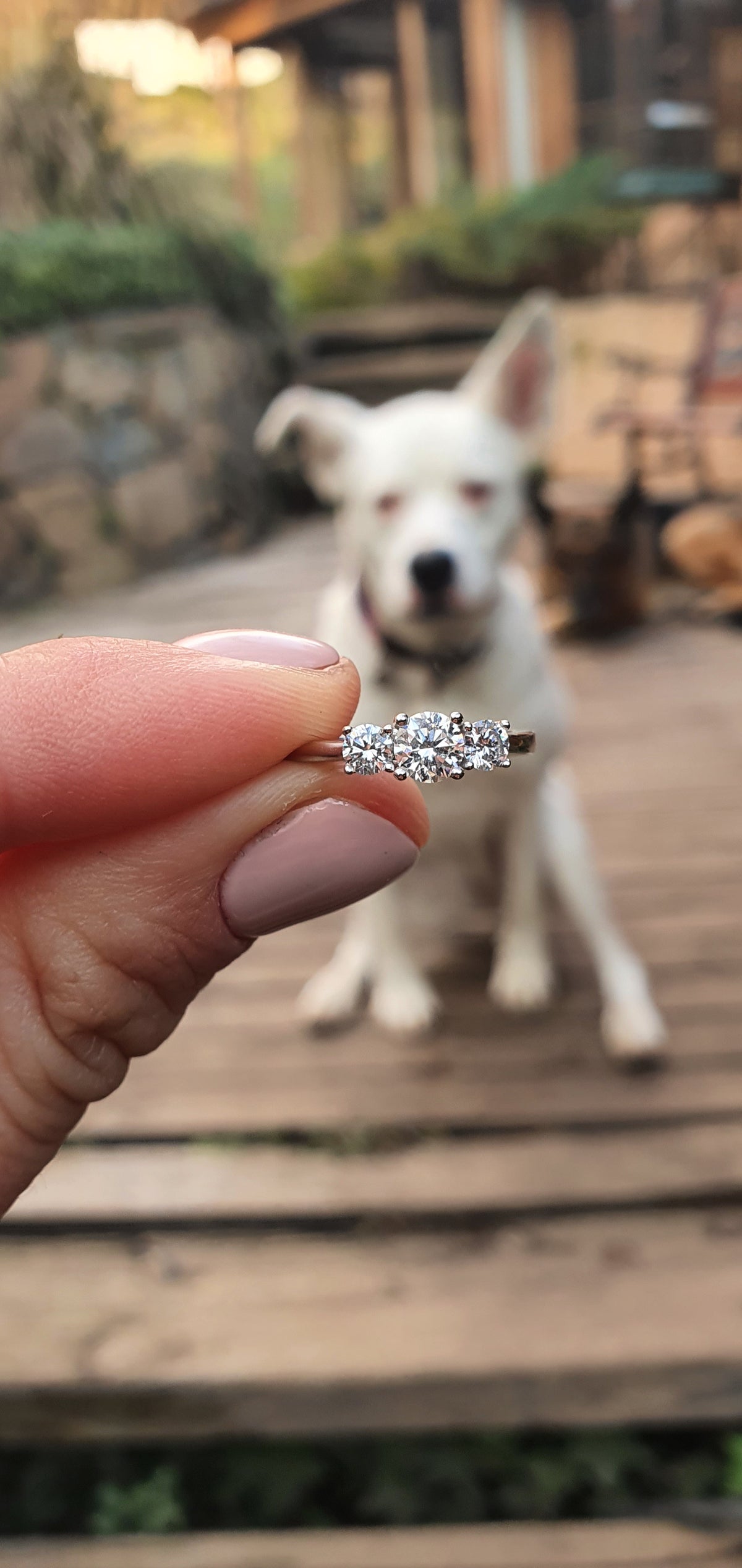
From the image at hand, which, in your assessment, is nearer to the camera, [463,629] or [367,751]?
[367,751]

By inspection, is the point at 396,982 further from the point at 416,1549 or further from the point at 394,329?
the point at 394,329

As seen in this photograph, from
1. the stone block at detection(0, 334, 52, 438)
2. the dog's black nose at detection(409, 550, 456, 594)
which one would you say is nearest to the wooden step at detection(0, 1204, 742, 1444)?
the dog's black nose at detection(409, 550, 456, 594)

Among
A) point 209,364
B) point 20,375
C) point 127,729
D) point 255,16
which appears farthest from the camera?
point 255,16

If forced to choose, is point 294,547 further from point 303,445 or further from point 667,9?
point 667,9

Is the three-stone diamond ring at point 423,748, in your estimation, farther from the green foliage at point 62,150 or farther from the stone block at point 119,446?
the green foliage at point 62,150

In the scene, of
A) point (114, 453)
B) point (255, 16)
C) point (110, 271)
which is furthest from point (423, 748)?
point (255, 16)

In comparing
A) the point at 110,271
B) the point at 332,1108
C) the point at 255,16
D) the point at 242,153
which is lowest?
the point at 332,1108

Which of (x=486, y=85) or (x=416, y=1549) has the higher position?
(x=486, y=85)

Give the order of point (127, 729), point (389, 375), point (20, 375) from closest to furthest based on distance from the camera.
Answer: point (127, 729), point (20, 375), point (389, 375)
